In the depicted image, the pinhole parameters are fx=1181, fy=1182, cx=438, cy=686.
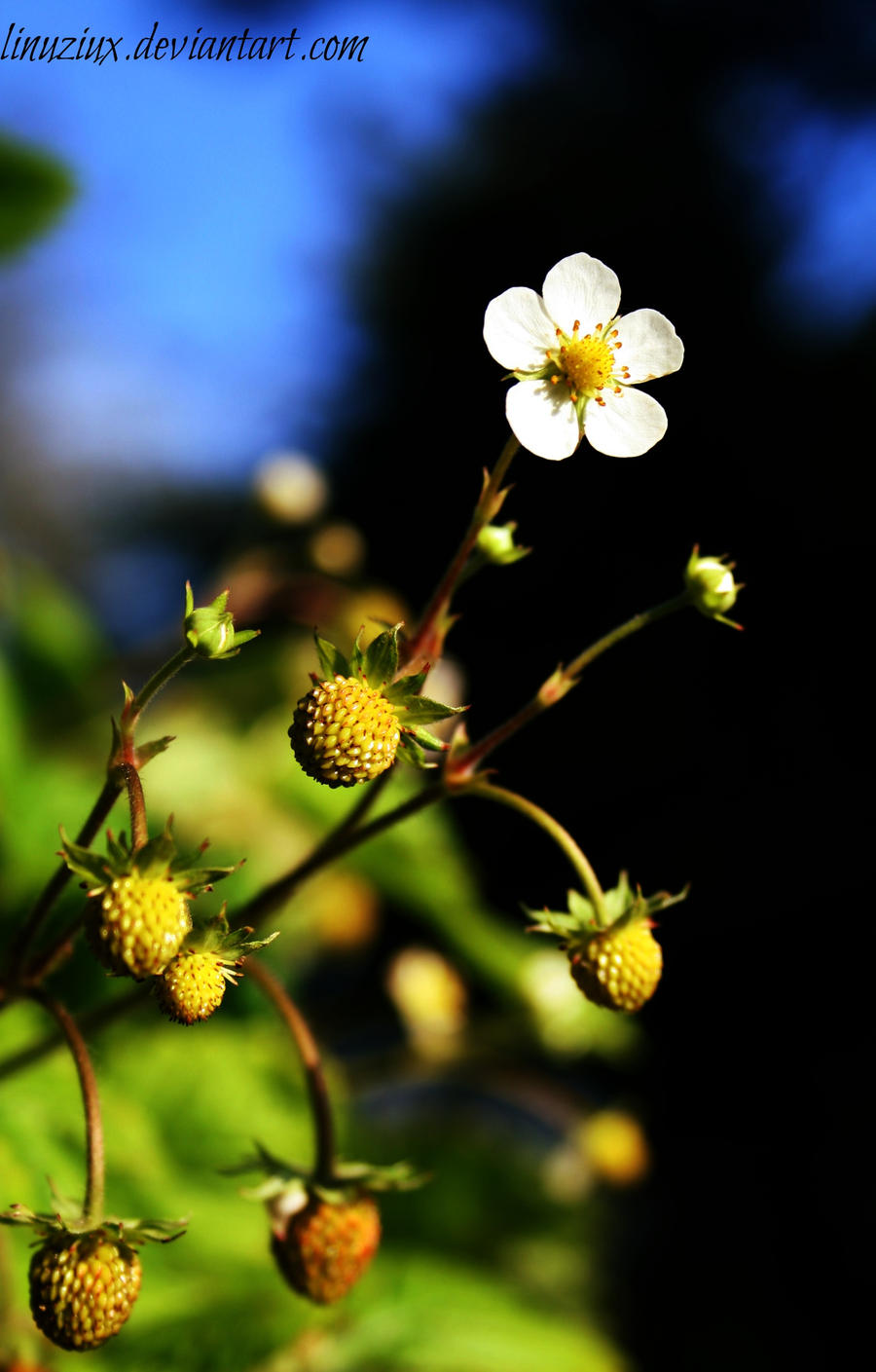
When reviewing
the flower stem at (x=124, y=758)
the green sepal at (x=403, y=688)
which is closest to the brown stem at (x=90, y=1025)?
the flower stem at (x=124, y=758)

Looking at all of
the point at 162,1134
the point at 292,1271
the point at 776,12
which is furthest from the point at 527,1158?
the point at 776,12

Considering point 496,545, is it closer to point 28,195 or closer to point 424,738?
point 424,738

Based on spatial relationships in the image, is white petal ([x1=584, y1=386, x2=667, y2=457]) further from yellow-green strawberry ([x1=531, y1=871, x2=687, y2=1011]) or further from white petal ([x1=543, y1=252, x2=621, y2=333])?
yellow-green strawberry ([x1=531, y1=871, x2=687, y2=1011])

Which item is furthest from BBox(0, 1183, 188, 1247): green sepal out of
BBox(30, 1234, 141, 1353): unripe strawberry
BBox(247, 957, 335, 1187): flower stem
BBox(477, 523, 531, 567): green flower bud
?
BBox(477, 523, 531, 567): green flower bud

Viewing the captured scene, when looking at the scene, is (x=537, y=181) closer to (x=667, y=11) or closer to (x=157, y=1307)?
(x=667, y=11)

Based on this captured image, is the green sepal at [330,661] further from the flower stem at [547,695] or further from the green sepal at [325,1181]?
the green sepal at [325,1181]

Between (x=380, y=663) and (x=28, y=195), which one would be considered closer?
(x=380, y=663)

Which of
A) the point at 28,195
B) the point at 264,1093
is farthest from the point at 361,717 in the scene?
the point at 28,195
